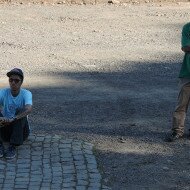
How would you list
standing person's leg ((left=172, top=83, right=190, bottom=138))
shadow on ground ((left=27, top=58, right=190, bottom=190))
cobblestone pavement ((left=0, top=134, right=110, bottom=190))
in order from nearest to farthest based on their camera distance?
cobblestone pavement ((left=0, top=134, right=110, bottom=190))
shadow on ground ((left=27, top=58, right=190, bottom=190))
standing person's leg ((left=172, top=83, right=190, bottom=138))

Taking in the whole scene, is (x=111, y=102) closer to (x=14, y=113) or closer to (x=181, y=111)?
(x=181, y=111)

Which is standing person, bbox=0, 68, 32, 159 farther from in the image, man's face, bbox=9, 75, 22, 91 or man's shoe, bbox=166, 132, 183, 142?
man's shoe, bbox=166, 132, 183, 142

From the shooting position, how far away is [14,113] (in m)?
9.02

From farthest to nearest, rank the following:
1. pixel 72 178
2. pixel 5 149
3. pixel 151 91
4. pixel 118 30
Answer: pixel 118 30 < pixel 151 91 < pixel 5 149 < pixel 72 178

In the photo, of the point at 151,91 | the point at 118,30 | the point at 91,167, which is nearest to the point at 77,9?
the point at 118,30

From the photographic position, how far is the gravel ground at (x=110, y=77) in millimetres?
8875

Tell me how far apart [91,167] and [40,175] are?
0.64 metres

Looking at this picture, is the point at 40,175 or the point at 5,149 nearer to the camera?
the point at 40,175

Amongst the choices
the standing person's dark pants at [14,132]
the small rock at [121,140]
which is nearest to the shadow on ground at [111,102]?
the small rock at [121,140]

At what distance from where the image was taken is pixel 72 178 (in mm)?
8070

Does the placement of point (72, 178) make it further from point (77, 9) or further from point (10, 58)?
point (77, 9)

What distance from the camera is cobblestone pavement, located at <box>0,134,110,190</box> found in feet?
25.9

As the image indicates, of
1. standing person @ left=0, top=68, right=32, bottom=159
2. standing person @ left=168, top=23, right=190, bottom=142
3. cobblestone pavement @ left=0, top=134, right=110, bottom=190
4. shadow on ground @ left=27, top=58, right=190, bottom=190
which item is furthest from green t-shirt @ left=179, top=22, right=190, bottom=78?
standing person @ left=0, top=68, right=32, bottom=159

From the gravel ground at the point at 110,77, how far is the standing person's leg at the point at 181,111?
10.7 inches
